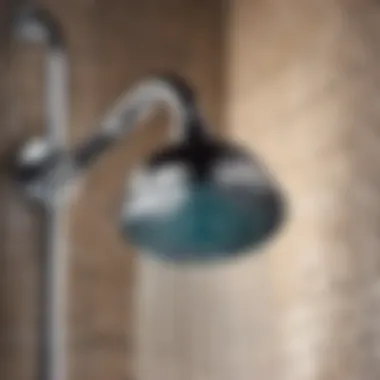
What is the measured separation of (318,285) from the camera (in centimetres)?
110

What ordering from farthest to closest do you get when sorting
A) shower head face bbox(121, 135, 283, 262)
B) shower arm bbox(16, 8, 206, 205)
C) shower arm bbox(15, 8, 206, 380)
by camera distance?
shower arm bbox(15, 8, 206, 380)
shower arm bbox(16, 8, 206, 205)
shower head face bbox(121, 135, 283, 262)

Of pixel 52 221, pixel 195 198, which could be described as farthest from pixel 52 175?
pixel 195 198

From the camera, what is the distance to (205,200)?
0.93m

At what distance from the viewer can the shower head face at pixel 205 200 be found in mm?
922

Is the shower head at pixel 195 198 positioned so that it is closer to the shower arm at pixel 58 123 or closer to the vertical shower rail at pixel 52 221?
the shower arm at pixel 58 123

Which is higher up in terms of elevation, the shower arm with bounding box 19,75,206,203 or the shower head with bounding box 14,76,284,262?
the shower arm with bounding box 19,75,206,203

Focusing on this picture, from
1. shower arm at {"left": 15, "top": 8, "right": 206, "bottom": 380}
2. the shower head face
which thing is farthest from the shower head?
shower arm at {"left": 15, "top": 8, "right": 206, "bottom": 380}

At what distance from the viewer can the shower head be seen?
923 mm

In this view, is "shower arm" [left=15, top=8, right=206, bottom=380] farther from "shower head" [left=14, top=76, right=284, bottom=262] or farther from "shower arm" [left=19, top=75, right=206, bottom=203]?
"shower head" [left=14, top=76, right=284, bottom=262]

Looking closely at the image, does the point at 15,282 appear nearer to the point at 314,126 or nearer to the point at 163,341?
the point at 163,341

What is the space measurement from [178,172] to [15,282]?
0.41 m

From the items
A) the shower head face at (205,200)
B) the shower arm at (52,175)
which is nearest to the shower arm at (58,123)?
the shower arm at (52,175)

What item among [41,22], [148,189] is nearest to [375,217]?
[148,189]

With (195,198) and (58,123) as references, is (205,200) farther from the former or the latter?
(58,123)
